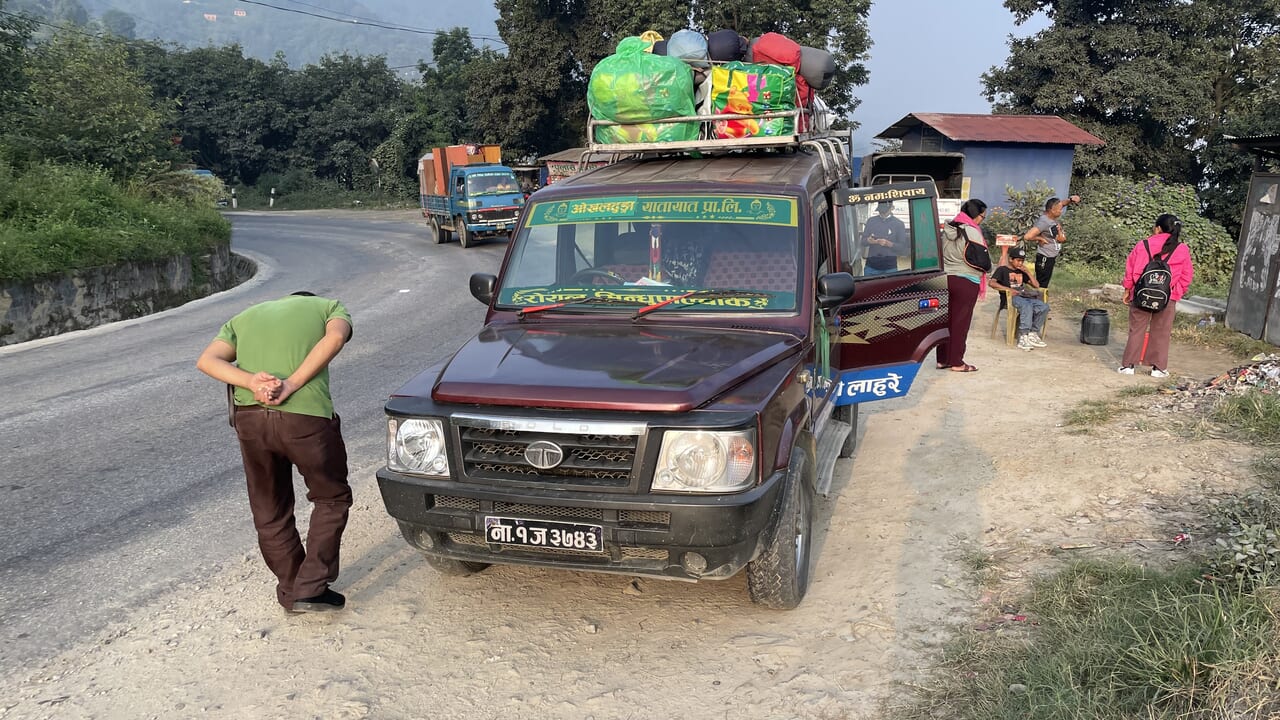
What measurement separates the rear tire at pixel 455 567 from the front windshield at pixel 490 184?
21.4 m

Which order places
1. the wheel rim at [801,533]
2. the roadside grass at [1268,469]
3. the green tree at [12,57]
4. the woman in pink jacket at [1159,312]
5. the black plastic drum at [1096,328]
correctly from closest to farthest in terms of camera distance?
the wheel rim at [801,533]
the roadside grass at [1268,469]
the woman in pink jacket at [1159,312]
the black plastic drum at [1096,328]
the green tree at [12,57]

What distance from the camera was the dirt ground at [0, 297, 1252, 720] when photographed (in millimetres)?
3576

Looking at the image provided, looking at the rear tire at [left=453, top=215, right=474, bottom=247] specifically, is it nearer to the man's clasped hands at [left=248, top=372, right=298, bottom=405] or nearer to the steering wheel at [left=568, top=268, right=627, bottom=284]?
the steering wheel at [left=568, top=268, right=627, bottom=284]

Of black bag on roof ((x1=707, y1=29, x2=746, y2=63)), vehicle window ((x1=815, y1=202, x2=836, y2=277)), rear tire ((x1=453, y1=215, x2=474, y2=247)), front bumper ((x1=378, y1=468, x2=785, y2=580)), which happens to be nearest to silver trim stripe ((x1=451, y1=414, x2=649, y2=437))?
front bumper ((x1=378, y1=468, x2=785, y2=580))

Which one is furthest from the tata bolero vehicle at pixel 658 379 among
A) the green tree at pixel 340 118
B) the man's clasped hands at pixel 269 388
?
the green tree at pixel 340 118

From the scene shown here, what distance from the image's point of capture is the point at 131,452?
6.91m

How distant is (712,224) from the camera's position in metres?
4.73

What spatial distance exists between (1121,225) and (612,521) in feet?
63.1

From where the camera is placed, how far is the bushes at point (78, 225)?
13703 millimetres

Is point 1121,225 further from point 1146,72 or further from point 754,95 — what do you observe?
point 754,95

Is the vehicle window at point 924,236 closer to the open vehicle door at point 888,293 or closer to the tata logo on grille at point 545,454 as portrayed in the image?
the open vehicle door at point 888,293

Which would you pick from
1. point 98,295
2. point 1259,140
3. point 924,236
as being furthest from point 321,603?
point 98,295

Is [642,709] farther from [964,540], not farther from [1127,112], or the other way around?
[1127,112]

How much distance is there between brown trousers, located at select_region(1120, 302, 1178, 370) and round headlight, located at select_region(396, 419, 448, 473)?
7.61 m
